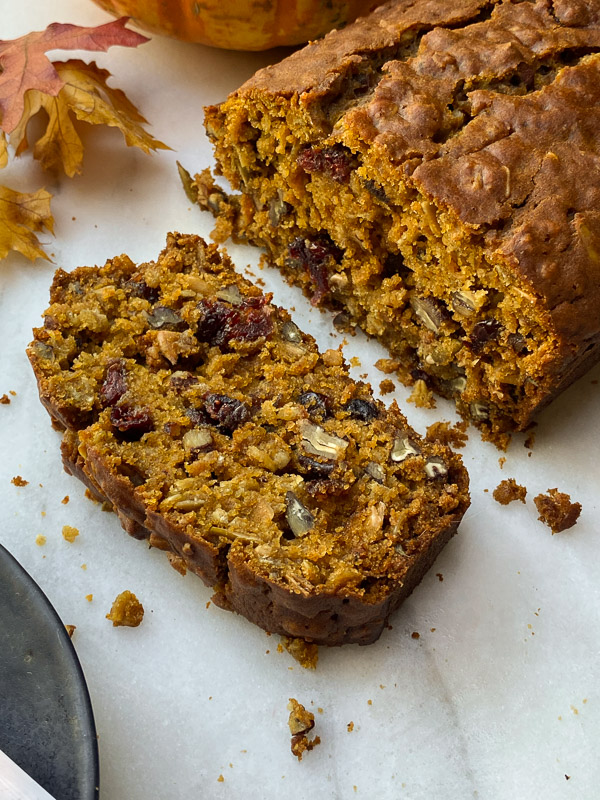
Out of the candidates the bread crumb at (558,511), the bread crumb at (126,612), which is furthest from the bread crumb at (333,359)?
the bread crumb at (126,612)

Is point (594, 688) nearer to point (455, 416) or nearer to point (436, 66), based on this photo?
point (455, 416)

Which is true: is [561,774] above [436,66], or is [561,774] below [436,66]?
below

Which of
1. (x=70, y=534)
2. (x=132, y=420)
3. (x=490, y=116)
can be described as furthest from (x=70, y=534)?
(x=490, y=116)

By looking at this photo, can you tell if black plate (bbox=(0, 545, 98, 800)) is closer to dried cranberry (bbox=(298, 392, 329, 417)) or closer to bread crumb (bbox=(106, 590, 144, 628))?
bread crumb (bbox=(106, 590, 144, 628))

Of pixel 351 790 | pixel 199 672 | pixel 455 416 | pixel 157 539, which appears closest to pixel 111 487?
pixel 157 539

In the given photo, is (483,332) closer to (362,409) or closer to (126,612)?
(362,409)

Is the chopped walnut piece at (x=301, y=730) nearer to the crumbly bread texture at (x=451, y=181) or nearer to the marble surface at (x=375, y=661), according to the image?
the marble surface at (x=375, y=661)
